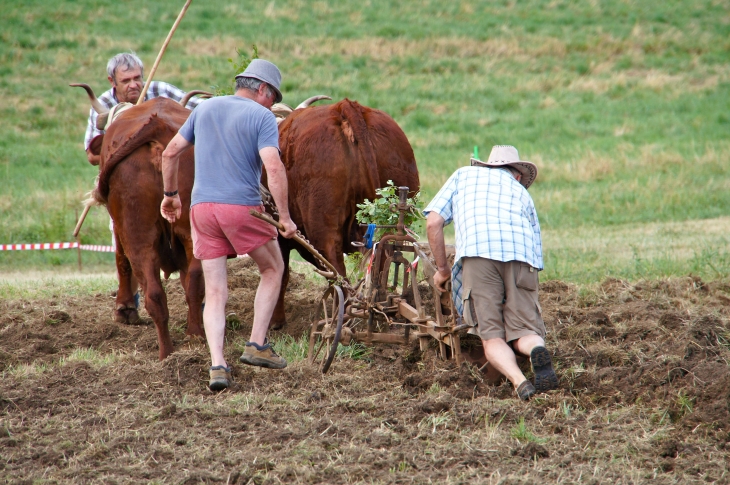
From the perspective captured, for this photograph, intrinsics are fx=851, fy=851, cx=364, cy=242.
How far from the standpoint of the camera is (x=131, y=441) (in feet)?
15.1

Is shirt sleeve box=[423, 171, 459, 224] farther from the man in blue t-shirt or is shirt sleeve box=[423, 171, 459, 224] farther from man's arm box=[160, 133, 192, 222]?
man's arm box=[160, 133, 192, 222]

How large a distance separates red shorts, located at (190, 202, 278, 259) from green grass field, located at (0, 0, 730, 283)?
177 inches

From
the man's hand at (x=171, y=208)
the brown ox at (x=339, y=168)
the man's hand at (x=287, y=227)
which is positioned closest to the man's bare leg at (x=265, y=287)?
the man's hand at (x=287, y=227)

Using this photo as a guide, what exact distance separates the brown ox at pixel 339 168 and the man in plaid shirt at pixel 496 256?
138cm

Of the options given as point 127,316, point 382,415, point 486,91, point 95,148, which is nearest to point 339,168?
point 95,148

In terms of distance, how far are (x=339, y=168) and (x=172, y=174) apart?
1.65 m

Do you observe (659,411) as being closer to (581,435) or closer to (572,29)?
(581,435)

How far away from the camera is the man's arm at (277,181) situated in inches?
218

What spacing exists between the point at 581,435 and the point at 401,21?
28.1m

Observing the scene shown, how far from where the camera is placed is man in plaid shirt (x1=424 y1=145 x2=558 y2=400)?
5.54 metres

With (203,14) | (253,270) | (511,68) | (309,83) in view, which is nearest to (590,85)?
(511,68)

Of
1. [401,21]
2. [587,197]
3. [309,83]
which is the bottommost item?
[587,197]

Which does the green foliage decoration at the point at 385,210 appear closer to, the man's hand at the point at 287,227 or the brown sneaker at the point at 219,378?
the man's hand at the point at 287,227

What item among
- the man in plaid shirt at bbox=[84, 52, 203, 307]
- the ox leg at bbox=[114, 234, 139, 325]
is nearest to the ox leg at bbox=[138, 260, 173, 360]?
the ox leg at bbox=[114, 234, 139, 325]
